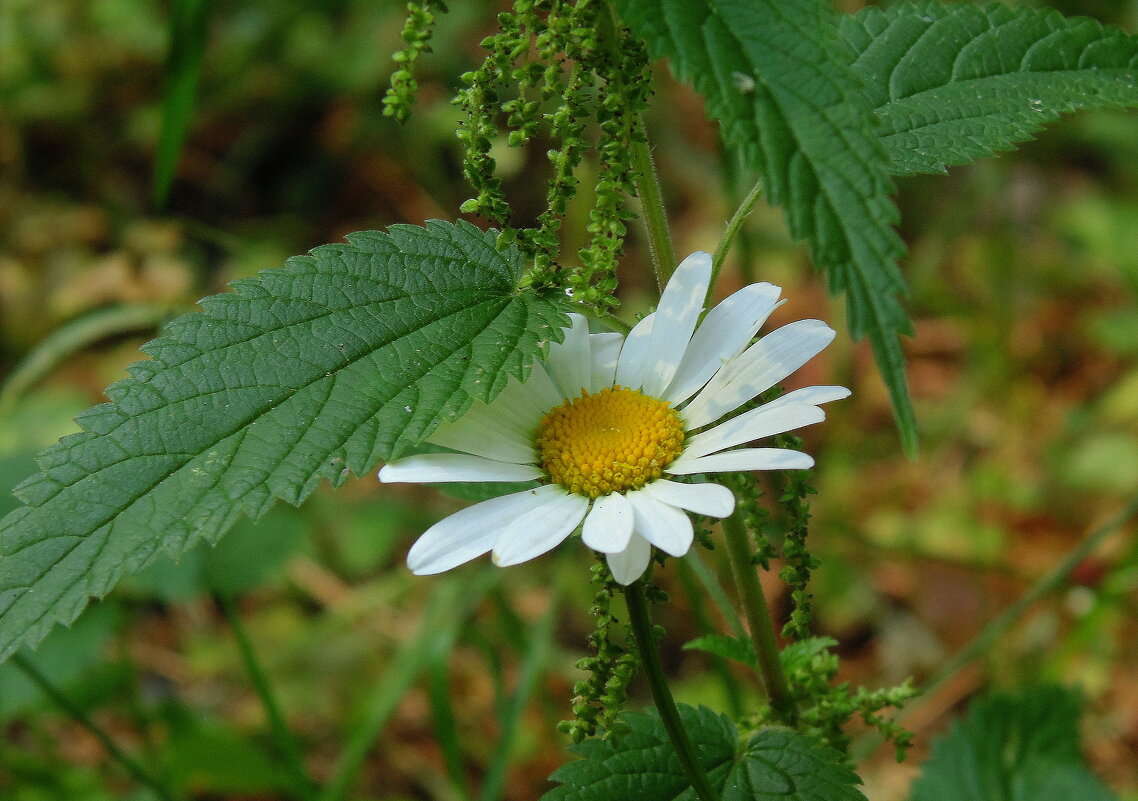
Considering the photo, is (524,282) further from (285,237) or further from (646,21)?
(285,237)

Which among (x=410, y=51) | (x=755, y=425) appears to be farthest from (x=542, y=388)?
(x=410, y=51)

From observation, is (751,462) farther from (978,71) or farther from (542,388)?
(978,71)

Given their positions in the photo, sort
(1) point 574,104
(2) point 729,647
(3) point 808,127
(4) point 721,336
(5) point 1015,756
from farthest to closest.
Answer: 1. (5) point 1015,756
2. (2) point 729,647
3. (4) point 721,336
4. (1) point 574,104
5. (3) point 808,127

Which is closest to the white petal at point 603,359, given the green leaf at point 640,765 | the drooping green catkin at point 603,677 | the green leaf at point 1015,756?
the drooping green catkin at point 603,677

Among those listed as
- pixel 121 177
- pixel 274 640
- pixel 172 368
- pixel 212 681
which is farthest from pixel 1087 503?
pixel 121 177

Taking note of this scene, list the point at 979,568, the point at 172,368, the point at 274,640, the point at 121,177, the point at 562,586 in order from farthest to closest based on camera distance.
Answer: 1. the point at 121,177
2. the point at 274,640
3. the point at 562,586
4. the point at 979,568
5. the point at 172,368

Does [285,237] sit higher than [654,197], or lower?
higher
